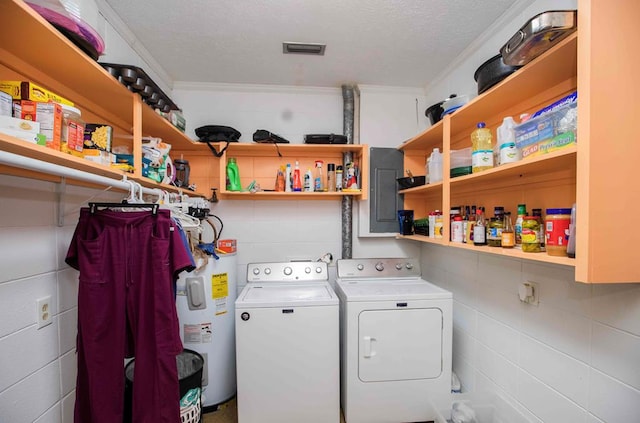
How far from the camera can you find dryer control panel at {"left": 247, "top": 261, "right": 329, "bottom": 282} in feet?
6.94

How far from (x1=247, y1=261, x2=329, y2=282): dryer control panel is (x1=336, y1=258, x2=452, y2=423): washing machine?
52 centimetres

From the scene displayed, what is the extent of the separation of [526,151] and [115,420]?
212cm

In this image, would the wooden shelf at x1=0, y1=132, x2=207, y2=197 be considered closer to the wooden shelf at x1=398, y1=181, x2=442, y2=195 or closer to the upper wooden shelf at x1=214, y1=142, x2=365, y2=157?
the upper wooden shelf at x1=214, y1=142, x2=365, y2=157

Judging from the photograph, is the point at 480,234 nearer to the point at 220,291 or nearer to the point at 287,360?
the point at 287,360

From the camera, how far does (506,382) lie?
4.84ft

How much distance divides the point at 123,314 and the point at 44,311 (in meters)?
0.33

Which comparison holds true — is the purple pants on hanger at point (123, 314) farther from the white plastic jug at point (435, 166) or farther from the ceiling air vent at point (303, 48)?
the white plastic jug at point (435, 166)

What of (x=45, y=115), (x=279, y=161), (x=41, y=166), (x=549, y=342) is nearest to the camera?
(x=41, y=166)

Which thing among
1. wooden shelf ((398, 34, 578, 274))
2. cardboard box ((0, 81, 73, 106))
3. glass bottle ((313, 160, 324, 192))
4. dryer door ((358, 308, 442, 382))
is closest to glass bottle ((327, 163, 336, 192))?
glass bottle ((313, 160, 324, 192))

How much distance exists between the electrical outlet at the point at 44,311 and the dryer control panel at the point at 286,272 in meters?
1.17

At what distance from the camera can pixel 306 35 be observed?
5.38 feet

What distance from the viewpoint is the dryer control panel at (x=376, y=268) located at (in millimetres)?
2189

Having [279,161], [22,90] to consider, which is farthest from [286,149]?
[22,90]

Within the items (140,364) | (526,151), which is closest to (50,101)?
(140,364)
